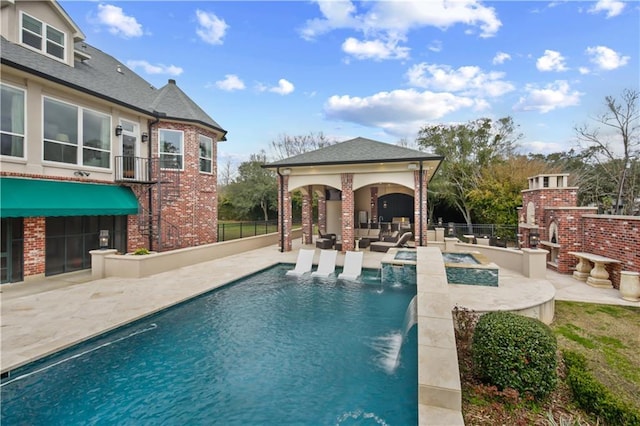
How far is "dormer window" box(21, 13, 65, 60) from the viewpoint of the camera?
35.9 ft

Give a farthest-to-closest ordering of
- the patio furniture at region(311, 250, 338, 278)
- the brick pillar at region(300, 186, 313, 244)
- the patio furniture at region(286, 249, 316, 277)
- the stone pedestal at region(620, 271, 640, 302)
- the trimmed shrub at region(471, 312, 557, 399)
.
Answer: the brick pillar at region(300, 186, 313, 244), the patio furniture at region(286, 249, 316, 277), the patio furniture at region(311, 250, 338, 278), the stone pedestal at region(620, 271, 640, 302), the trimmed shrub at region(471, 312, 557, 399)

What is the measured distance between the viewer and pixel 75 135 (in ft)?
38.2

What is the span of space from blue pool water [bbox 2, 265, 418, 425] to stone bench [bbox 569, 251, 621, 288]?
682 cm

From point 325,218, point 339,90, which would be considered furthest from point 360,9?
point 339,90

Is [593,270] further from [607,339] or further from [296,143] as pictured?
[296,143]

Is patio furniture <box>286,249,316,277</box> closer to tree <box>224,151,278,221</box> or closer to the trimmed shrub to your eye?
the trimmed shrub

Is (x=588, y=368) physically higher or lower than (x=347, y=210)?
lower

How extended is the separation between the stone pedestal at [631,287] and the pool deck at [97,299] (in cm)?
27

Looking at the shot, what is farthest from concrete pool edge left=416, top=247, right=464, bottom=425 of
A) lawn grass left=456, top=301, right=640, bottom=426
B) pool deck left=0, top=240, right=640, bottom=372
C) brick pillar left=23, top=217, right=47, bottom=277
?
brick pillar left=23, top=217, right=47, bottom=277

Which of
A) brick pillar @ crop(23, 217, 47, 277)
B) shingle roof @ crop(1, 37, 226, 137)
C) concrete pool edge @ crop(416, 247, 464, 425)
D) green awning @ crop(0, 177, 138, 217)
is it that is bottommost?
concrete pool edge @ crop(416, 247, 464, 425)

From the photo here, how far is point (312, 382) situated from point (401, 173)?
12044mm

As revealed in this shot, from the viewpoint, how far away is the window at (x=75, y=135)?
1081 centimetres

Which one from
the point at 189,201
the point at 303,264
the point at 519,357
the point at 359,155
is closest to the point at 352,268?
the point at 303,264

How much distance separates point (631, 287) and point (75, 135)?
751 inches
